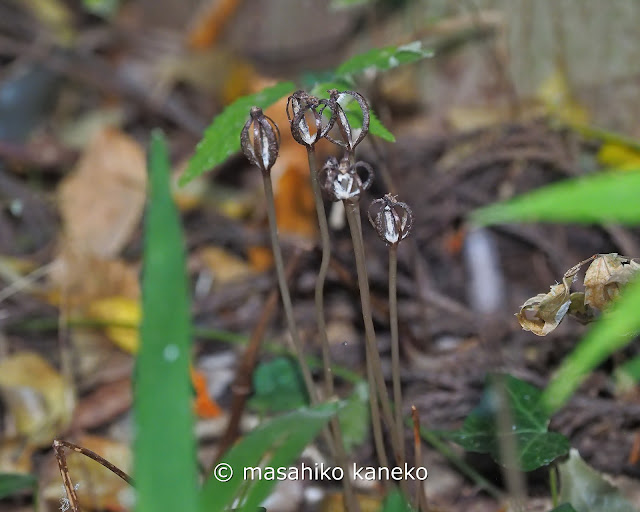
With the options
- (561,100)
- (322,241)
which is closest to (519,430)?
(322,241)

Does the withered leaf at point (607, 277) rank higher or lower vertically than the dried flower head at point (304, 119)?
lower

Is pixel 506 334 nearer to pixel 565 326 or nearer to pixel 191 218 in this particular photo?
pixel 565 326

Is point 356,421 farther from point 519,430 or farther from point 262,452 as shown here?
point 262,452

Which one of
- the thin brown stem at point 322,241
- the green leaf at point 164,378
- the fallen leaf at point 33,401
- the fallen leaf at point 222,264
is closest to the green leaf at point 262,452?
the green leaf at point 164,378

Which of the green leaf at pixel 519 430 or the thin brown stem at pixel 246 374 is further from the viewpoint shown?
the thin brown stem at pixel 246 374

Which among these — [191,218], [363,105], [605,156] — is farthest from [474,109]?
[363,105]

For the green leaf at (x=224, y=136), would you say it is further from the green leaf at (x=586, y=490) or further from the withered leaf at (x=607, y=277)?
the green leaf at (x=586, y=490)

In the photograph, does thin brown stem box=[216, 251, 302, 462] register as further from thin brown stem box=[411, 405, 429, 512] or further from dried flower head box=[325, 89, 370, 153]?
dried flower head box=[325, 89, 370, 153]
